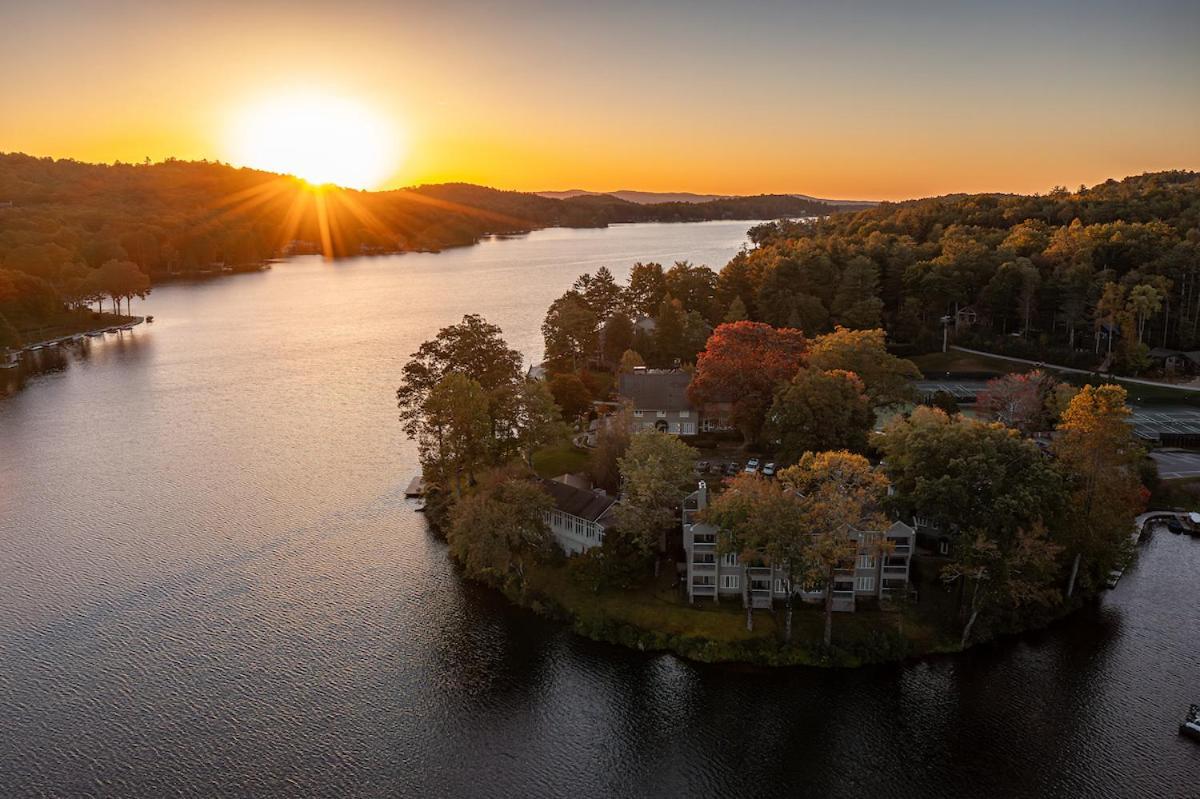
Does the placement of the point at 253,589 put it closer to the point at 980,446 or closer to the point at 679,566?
the point at 679,566

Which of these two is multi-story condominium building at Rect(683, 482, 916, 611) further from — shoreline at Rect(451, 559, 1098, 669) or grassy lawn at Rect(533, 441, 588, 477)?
grassy lawn at Rect(533, 441, 588, 477)

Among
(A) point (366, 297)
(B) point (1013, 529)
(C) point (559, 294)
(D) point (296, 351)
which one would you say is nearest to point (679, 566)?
(B) point (1013, 529)

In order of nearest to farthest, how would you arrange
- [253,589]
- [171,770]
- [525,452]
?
[171,770] < [253,589] < [525,452]

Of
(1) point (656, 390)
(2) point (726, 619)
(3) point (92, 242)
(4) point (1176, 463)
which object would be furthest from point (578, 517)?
(3) point (92, 242)

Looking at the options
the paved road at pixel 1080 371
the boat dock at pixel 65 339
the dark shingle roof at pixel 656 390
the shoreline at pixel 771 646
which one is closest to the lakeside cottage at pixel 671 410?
the dark shingle roof at pixel 656 390

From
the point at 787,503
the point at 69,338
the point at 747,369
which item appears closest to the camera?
the point at 787,503

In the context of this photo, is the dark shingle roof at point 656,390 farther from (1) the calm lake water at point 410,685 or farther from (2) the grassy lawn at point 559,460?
(1) the calm lake water at point 410,685

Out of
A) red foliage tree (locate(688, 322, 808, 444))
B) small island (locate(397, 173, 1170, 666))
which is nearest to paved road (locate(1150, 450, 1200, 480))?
small island (locate(397, 173, 1170, 666))

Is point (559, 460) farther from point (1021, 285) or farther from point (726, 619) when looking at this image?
point (1021, 285)
